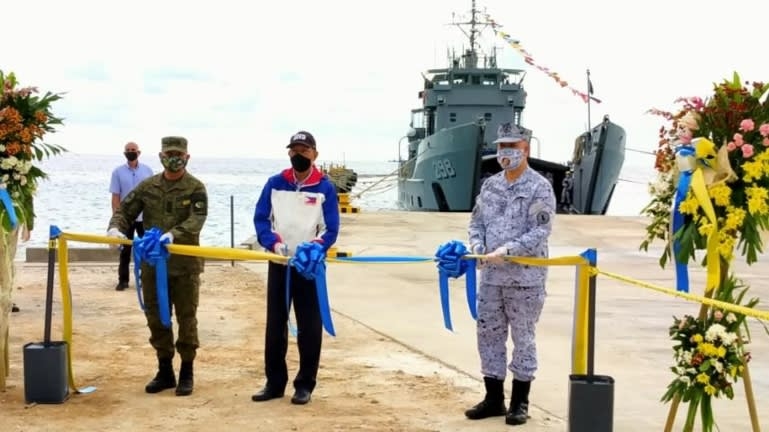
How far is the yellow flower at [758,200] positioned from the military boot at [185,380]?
12.0 feet

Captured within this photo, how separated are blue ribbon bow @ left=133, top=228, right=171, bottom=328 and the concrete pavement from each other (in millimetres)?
2153

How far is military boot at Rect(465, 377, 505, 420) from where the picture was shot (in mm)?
5566

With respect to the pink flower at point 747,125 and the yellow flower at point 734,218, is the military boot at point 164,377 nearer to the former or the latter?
the yellow flower at point 734,218

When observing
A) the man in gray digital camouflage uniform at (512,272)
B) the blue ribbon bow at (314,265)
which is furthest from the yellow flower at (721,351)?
the blue ribbon bow at (314,265)

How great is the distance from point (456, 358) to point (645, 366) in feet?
4.78

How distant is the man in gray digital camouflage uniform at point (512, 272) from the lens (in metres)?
5.42

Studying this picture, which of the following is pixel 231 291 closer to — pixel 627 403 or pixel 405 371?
pixel 405 371

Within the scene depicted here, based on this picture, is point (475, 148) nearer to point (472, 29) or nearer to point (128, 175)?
point (472, 29)

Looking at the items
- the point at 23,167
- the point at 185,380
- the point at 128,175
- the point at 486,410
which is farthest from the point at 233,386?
the point at 128,175

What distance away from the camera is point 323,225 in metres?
5.98

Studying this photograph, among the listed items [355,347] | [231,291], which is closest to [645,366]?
[355,347]

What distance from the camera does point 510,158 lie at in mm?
5500

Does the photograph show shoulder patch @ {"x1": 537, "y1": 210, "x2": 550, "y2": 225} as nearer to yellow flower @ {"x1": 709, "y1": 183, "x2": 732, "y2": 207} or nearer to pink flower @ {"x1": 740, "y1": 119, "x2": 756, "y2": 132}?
yellow flower @ {"x1": 709, "y1": 183, "x2": 732, "y2": 207}

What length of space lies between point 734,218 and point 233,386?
11.5 feet
